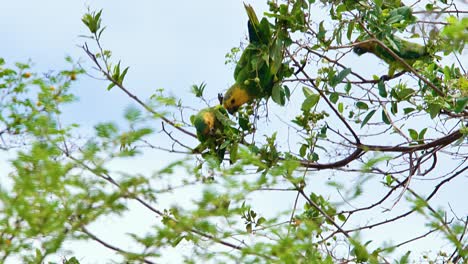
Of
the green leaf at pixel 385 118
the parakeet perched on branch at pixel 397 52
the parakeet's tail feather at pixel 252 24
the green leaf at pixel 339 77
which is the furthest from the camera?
the green leaf at pixel 385 118

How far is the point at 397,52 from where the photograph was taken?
2.99m

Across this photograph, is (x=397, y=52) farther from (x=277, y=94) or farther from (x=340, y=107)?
(x=277, y=94)

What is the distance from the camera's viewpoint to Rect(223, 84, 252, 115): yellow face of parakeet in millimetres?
2900

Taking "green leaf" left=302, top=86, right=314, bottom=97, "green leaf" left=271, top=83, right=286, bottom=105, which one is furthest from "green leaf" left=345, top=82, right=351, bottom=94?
"green leaf" left=271, top=83, right=286, bottom=105

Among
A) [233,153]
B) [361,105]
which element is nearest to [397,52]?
[361,105]

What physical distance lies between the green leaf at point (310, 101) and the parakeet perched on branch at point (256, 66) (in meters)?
0.11

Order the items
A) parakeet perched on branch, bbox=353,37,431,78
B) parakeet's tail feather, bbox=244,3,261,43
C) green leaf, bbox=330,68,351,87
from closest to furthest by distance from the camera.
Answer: parakeet's tail feather, bbox=244,3,261,43, green leaf, bbox=330,68,351,87, parakeet perched on branch, bbox=353,37,431,78

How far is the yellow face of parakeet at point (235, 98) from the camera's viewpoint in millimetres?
2900

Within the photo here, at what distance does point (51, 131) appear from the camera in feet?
6.56

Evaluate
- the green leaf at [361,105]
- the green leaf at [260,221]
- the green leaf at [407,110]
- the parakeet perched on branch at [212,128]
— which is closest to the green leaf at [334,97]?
the green leaf at [361,105]

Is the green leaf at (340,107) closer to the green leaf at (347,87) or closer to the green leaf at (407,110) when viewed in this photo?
the green leaf at (347,87)

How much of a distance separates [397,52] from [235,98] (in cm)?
64

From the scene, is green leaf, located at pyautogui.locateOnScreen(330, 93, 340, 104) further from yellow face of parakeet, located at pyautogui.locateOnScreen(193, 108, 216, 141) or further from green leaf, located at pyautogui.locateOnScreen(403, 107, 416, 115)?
yellow face of parakeet, located at pyautogui.locateOnScreen(193, 108, 216, 141)

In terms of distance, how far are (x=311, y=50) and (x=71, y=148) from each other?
3.29 feet
